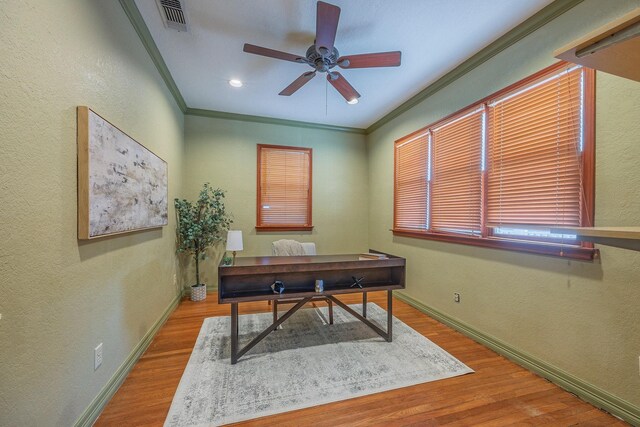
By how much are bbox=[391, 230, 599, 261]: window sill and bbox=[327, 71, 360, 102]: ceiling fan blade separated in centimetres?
191

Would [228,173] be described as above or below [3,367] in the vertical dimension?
above

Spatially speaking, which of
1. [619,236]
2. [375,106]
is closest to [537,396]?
[619,236]

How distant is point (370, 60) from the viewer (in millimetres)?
2248

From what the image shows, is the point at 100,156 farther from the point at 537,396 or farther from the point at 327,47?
the point at 537,396

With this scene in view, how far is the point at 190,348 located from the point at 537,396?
9.12 ft

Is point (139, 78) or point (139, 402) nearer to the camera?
point (139, 402)

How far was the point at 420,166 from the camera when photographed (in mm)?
3465

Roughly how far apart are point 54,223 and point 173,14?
1790 mm

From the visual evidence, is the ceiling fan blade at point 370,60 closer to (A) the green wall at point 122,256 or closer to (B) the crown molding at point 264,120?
(A) the green wall at point 122,256

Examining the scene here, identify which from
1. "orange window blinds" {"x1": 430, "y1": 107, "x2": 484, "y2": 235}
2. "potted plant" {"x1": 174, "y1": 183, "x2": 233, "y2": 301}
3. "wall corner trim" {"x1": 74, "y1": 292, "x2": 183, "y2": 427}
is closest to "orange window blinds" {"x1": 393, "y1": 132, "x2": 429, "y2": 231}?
"orange window blinds" {"x1": 430, "y1": 107, "x2": 484, "y2": 235}

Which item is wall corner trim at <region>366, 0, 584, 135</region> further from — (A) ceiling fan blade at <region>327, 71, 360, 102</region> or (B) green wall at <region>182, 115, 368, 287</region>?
(B) green wall at <region>182, 115, 368, 287</region>

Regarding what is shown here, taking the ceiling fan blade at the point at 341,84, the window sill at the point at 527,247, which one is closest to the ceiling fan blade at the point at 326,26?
the ceiling fan blade at the point at 341,84

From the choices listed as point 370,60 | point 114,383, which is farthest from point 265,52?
point 114,383

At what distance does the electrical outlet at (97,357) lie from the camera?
1.58 metres
